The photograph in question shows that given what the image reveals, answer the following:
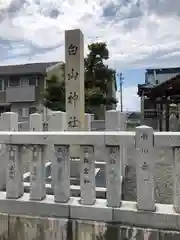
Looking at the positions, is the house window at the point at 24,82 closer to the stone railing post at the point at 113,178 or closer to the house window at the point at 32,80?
the house window at the point at 32,80

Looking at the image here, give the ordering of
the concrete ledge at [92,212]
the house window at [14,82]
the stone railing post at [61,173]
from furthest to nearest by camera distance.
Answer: the house window at [14,82]
the stone railing post at [61,173]
the concrete ledge at [92,212]

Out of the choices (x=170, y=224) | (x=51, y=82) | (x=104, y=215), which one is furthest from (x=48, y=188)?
(x=51, y=82)

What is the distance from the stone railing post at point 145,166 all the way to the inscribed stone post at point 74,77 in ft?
8.98

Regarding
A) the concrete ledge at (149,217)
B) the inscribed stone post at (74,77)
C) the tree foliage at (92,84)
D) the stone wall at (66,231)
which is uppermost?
the tree foliage at (92,84)

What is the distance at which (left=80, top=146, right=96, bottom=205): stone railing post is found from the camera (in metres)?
2.62

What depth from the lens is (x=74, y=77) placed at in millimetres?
5211

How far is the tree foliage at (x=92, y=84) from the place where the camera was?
752 inches

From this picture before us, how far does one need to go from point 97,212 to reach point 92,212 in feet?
0.16

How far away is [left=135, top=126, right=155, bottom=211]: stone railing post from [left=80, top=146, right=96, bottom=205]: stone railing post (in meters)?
0.44

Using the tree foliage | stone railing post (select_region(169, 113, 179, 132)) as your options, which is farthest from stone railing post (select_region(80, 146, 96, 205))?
the tree foliage

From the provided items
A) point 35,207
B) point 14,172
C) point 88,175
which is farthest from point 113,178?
point 14,172

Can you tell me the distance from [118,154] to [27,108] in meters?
23.2

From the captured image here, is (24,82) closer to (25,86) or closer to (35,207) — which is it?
(25,86)

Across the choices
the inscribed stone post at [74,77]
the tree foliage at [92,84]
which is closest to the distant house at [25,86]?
the tree foliage at [92,84]
